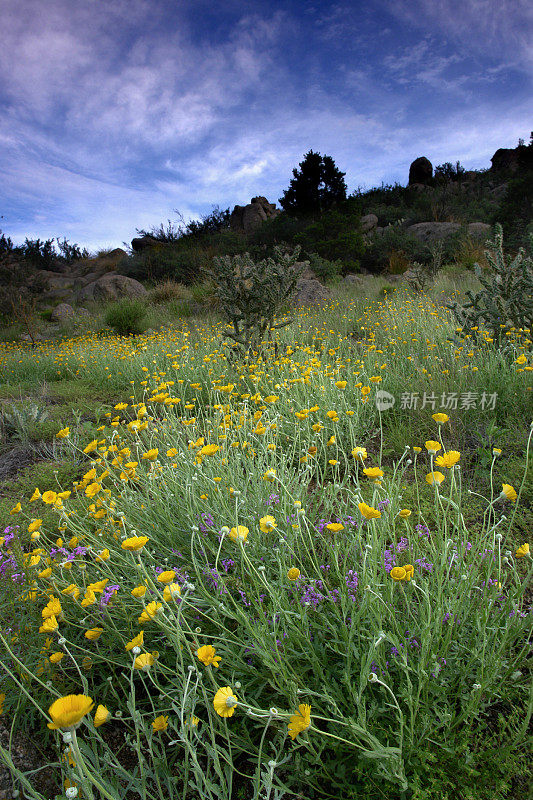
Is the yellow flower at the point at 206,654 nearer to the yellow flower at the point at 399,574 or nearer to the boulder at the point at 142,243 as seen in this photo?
the yellow flower at the point at 399,574

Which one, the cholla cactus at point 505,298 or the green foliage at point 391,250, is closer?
the cholla cactus at point 505,298

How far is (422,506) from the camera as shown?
6.89 feet

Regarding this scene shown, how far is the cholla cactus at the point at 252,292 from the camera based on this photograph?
470 cm

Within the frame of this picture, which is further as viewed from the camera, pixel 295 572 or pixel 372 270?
pixel 372 270

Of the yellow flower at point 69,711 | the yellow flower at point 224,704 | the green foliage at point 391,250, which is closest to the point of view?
the yellow flower at point 69,711

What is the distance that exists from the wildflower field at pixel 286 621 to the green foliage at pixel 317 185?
829 inches

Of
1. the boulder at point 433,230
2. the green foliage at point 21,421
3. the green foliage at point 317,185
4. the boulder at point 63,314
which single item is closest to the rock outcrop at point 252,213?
the green foliage at point 317,185

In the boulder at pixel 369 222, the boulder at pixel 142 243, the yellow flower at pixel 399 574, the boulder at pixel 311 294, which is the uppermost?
the boulder at pixel 142 243

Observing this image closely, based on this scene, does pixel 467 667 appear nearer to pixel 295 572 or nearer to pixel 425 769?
pixel 425 769

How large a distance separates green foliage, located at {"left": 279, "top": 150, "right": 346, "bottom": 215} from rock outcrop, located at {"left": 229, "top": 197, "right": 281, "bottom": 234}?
5.00 m

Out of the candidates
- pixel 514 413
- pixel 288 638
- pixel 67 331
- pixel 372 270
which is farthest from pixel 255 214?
pixel 288 638

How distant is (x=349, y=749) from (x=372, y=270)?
1611cm

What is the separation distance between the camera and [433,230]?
55.0 feet

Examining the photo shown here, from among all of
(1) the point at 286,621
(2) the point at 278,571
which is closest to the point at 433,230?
(2) the point at 278,571
